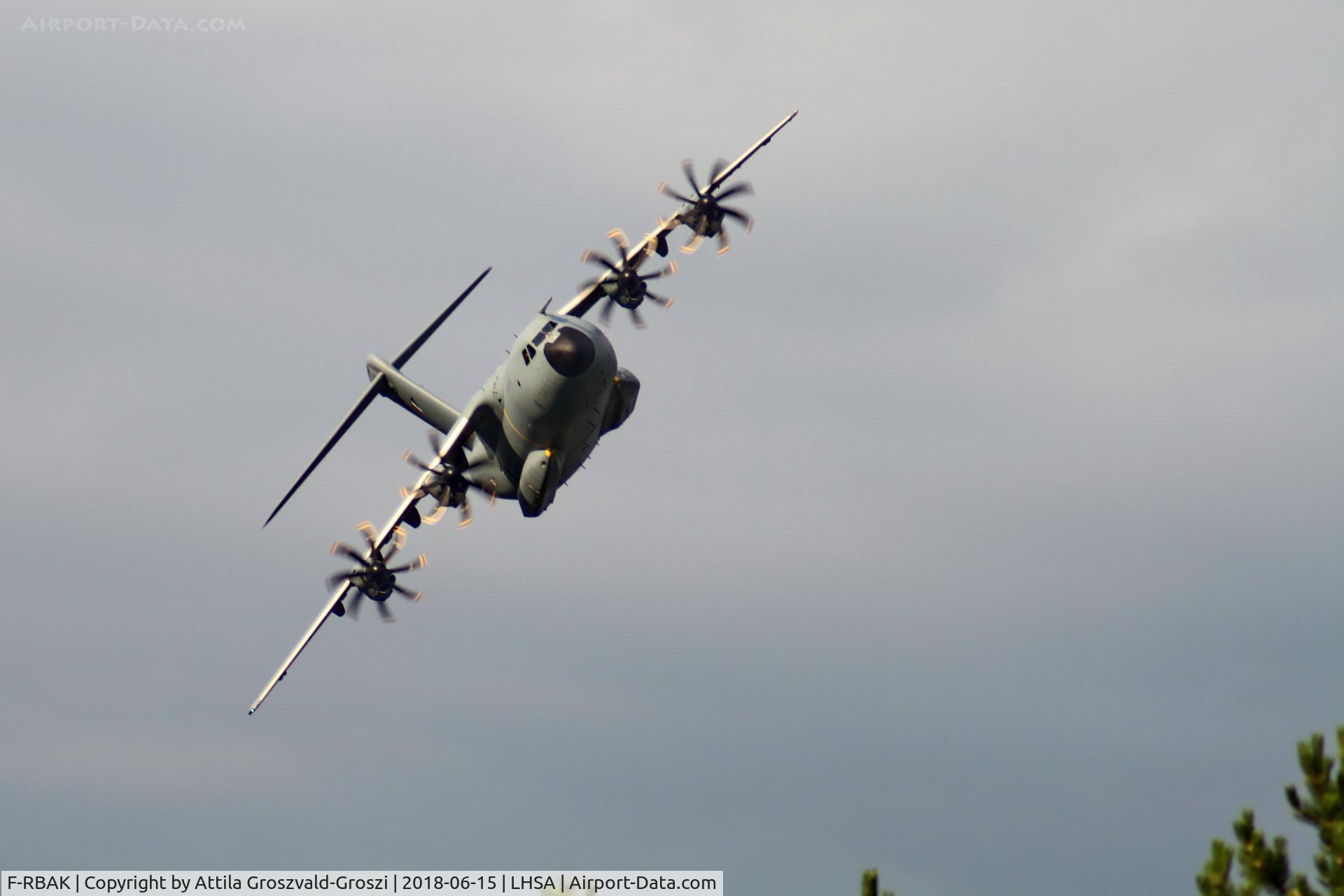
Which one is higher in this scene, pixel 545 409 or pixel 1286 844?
pixel 545 409

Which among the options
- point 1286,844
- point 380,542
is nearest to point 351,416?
point 380,542

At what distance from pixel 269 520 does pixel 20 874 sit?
18549mm

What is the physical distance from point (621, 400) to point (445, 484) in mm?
7182

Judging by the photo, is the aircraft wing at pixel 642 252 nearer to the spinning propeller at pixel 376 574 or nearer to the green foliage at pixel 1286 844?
the spinning propeller at pixel 376 574

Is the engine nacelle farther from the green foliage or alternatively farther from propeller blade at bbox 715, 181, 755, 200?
the green foliage

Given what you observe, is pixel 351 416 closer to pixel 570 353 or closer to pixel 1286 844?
pixel 570 353

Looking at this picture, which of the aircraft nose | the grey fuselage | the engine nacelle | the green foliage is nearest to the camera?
the green foliage

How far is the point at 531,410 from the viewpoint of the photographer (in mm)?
55219

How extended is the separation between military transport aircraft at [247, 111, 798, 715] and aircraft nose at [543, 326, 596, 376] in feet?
0.10

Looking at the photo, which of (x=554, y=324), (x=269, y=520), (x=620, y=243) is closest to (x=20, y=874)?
(x=269, y=520)

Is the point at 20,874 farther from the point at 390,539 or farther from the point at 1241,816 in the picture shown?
the point at 1241,816

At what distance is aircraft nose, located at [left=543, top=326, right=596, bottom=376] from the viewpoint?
5369 centimetres

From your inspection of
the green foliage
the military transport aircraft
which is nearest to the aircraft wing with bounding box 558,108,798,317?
the military transport aircraft

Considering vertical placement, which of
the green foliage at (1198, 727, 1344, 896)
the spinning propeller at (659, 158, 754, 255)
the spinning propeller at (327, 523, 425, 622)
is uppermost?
the spinning propeller at (659, 158, 754, 255)
